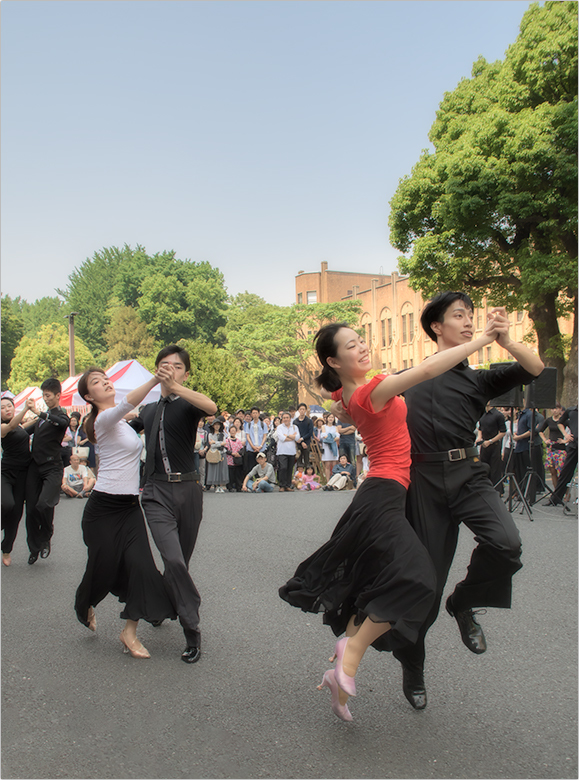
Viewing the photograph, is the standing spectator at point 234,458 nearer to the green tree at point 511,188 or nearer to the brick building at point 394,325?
the green tree at point 511,188

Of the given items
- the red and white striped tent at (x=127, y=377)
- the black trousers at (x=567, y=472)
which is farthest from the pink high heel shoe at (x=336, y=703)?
the red and white striped tent at (x=127, y=377)

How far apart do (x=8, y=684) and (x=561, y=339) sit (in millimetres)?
24844

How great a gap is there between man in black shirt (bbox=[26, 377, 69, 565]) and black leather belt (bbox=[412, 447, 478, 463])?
5.58 meters

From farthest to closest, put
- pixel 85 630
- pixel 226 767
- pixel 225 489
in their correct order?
pixel 225 489 < pixel 85 630 < pixel 226 767

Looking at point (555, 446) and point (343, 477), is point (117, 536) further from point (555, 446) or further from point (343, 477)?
point (343, 477)

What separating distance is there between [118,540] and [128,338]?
71.9m

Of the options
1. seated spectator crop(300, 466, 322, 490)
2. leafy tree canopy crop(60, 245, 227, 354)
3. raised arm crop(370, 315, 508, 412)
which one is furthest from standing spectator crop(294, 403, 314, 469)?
leafy tree canopy crop(60, 245, 227, 354)

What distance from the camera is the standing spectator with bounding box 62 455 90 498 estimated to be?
659 inches

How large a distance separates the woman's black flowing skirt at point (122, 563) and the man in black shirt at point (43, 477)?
325 centimetres

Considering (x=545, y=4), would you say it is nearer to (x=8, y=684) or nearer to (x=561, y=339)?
(x=561, y=339)

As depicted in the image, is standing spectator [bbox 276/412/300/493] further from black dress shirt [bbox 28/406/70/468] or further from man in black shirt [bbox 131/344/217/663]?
man in black shirt [bbox 131/344/217/663]

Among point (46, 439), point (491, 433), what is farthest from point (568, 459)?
point (46, 439)

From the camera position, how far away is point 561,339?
26203mm

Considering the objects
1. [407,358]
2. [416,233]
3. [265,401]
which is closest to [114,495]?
[416,233]
